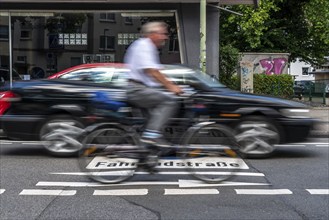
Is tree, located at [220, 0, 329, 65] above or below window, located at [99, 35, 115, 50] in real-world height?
above

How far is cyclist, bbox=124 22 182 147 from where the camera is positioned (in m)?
5.65

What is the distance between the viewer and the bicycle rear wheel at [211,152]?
591 centimetres

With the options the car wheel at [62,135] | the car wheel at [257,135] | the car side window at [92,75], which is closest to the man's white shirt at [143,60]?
the car wheel at [62,135]

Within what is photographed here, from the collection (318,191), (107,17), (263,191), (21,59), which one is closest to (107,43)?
(107,17)

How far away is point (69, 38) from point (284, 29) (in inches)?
675

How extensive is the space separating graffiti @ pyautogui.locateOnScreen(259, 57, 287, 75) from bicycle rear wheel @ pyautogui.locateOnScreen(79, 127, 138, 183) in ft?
60.9

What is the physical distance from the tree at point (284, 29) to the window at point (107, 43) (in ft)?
40.1

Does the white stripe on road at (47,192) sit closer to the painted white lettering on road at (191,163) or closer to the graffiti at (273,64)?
the painted white lettering on road at (191,163)

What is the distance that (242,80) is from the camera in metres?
21.2

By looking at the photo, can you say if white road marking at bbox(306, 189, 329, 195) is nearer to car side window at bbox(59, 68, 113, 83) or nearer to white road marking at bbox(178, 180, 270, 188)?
white road marking at bbox(178, 180, 270, 188)

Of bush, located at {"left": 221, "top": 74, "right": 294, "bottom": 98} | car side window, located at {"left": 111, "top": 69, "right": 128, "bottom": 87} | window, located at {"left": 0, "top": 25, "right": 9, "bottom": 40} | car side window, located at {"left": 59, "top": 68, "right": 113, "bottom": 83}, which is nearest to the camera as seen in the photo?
car side window, located at {"left": 111, "top": 69, "right": 128, "bottom": 87}

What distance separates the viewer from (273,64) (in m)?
23.8

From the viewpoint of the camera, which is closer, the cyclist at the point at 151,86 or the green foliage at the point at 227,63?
the cyclist at the point at 151,86

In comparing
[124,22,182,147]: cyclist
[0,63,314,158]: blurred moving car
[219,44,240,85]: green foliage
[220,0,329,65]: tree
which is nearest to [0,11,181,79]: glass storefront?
[219,44,240,85]: green foliage
